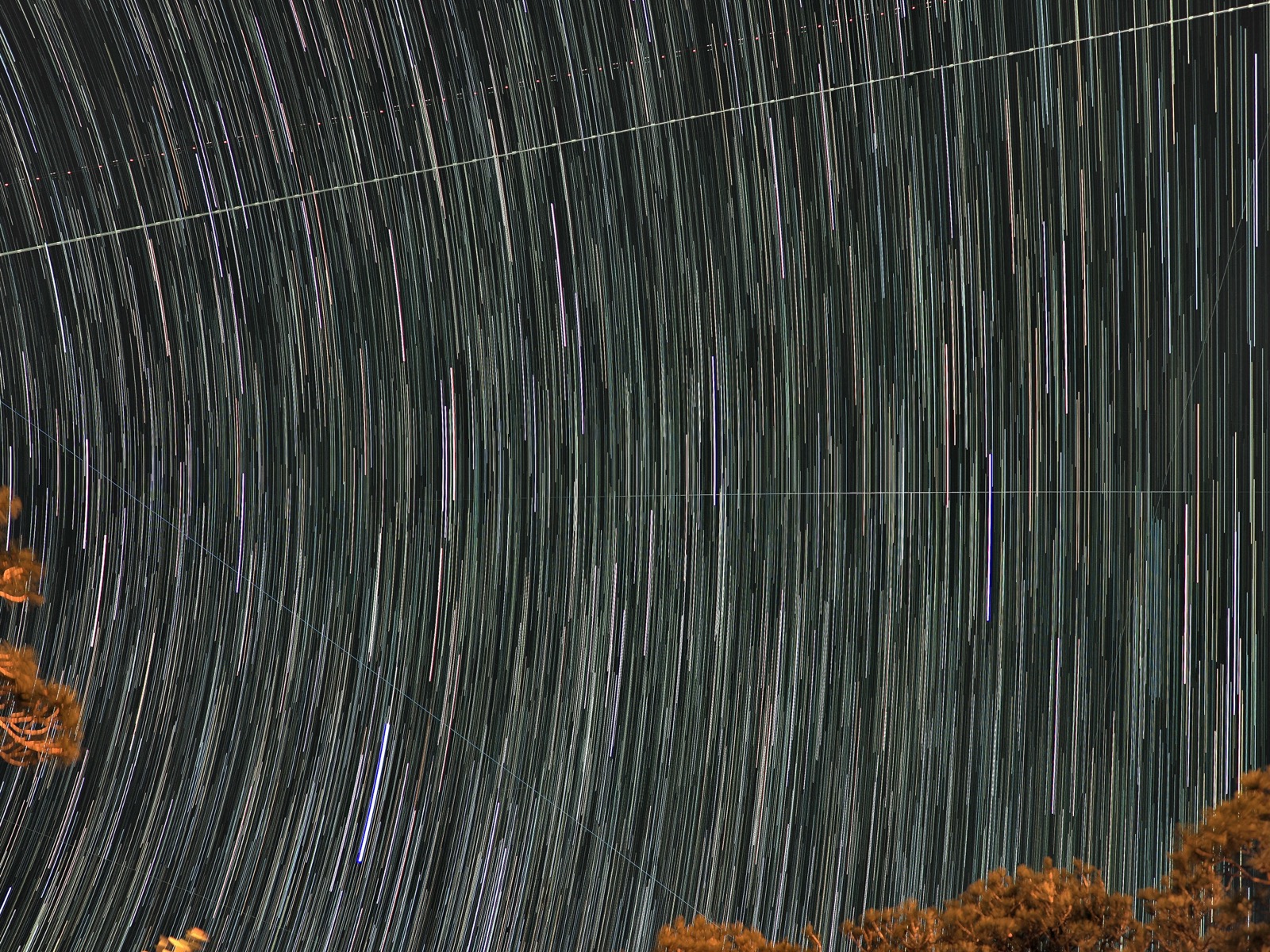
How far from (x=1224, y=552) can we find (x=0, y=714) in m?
11.3

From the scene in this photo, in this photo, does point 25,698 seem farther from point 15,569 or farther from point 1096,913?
point 1096,913

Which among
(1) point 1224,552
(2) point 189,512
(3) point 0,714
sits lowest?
(1) point 1224,552

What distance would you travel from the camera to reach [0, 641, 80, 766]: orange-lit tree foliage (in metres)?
5.64

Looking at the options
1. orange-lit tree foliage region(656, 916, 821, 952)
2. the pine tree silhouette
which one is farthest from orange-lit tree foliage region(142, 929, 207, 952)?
orange-lit tree foliage region(656, 916, 821, 952)

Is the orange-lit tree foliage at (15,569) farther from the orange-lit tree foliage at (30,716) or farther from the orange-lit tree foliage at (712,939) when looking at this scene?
the orange-lit tree foliage at (712,939)

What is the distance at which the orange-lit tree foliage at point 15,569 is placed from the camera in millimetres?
5652

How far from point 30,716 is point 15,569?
67cm

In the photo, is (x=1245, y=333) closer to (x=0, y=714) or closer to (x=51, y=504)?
(x=0, y=714)

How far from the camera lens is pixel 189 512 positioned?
15.2 metres

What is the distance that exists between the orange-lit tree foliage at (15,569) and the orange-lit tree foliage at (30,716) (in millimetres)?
244

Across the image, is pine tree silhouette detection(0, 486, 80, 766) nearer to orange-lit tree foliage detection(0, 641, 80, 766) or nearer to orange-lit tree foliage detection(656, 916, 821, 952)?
orange-lit tree foliage detection(0, 641, 80, 766)

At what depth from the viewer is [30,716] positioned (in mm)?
5750

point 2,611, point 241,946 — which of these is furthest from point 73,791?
point 241,946

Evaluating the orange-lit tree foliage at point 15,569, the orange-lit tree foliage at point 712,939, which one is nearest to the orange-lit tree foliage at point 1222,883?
the orange-lit tree foliage at point 712,939
